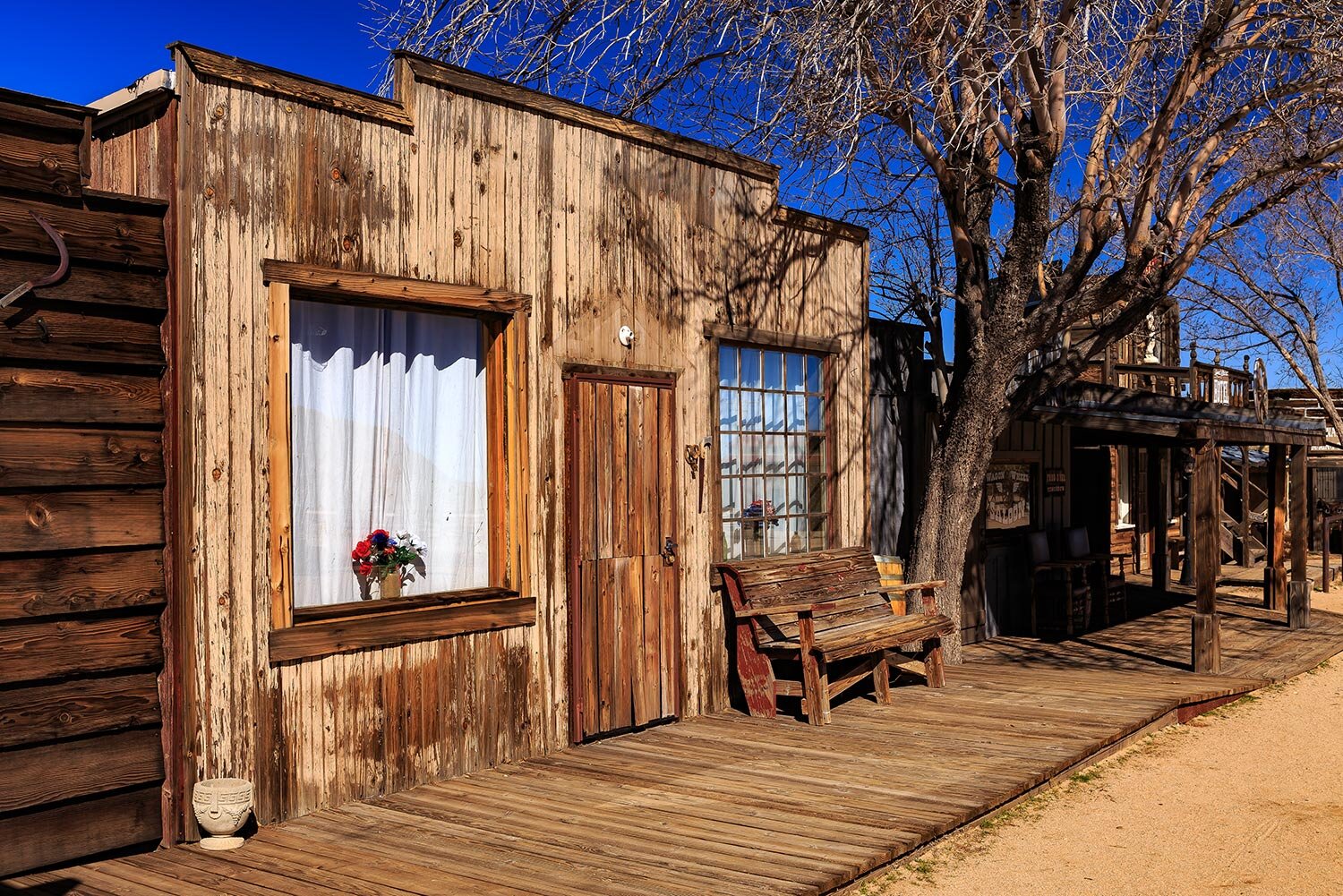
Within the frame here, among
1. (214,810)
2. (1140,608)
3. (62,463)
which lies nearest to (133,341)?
(62,463)

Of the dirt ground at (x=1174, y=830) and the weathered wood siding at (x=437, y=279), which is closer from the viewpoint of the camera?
the dirt ground at (x=1174, y=830)

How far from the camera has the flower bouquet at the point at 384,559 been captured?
6.42 meters

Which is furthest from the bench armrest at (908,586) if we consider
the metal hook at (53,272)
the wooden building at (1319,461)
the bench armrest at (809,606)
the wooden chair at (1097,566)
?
the wooden building at (1319,461)

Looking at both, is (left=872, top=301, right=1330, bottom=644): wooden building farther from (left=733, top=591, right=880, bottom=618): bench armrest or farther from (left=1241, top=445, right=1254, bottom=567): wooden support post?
(left=1241, top=445, right=1254, bottom=567): wooden support post

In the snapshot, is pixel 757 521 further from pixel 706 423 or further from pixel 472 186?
pixel 472 186

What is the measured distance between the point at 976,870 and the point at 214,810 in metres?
3.21

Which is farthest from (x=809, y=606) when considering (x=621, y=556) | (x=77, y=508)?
(x=77, y=508)

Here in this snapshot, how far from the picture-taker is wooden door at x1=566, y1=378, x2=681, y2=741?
7.38m

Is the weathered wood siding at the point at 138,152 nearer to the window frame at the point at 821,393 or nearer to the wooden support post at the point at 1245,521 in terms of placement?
the window frame at the point at 821,393

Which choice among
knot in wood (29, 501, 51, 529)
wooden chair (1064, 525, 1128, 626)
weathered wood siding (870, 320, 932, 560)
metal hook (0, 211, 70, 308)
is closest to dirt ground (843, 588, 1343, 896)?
weathered wood siding (870, 320, 932, 560)

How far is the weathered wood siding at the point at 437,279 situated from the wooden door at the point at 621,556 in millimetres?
136

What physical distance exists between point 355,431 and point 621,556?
6.33ft

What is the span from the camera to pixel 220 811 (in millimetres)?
5375

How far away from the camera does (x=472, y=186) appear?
6867 millimetres
